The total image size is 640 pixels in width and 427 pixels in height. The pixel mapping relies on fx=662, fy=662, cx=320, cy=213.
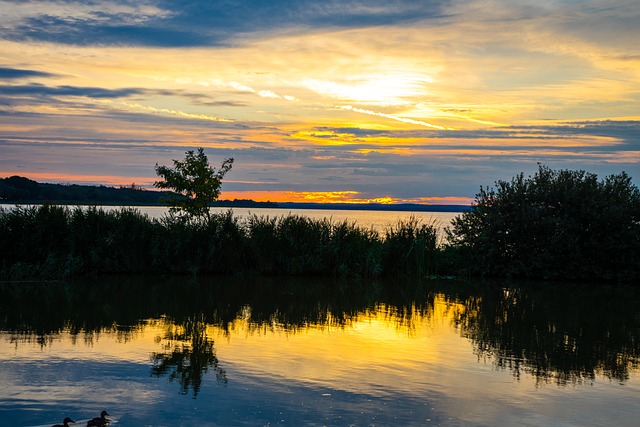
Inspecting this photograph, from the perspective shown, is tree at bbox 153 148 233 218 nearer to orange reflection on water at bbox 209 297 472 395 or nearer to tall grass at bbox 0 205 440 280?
tall grass at bbox 0 205 440 280

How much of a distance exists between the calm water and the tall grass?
3383 mm

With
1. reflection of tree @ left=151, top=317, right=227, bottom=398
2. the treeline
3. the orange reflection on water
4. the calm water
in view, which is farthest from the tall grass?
reflection of tree @ left=151, top=317, right=227, bottom=398

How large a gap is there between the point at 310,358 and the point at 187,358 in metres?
2.11

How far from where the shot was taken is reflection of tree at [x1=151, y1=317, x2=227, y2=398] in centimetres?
996

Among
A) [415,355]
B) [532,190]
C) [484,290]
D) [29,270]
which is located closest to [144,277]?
[29,270]

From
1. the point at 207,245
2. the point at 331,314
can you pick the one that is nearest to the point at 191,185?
the point at 207,245

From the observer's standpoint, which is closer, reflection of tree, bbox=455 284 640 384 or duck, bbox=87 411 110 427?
duck, bbox=87 411 110 427

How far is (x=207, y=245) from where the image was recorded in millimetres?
24672

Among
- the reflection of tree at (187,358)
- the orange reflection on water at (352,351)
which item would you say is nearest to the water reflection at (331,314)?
the reflection of tree at (187,358)

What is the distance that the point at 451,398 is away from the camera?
9.18 m

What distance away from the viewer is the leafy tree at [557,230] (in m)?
25.5

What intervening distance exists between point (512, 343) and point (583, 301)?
25.5 feet

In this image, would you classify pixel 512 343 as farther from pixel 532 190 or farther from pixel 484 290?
pixel 532 190

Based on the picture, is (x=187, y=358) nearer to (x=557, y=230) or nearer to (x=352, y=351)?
(x=352, y=351)
